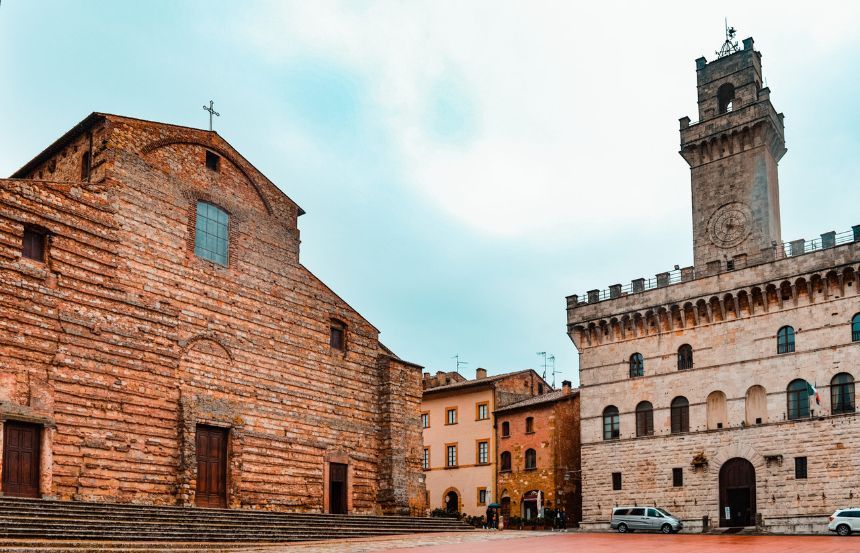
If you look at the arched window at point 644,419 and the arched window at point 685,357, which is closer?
the arched window at point 685,357

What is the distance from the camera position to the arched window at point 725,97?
131ft

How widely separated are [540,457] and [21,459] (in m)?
26.6

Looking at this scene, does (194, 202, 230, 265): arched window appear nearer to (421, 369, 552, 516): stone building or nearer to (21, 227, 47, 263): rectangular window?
(21, 227, 47, 263): rectangular window

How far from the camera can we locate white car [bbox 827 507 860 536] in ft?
91.7

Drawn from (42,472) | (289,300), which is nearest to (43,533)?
(42,472)

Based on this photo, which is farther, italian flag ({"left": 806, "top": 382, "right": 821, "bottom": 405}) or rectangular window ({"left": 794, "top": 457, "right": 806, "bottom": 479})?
rectangular window ({"left": 794, "top": 457, "right": 806, "bottom": 479})

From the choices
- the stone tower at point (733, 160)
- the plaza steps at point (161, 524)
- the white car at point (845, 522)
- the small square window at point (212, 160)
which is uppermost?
the stone tower at point (733, 160)

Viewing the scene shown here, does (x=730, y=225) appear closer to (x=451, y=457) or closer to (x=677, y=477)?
(x=677, y=477)

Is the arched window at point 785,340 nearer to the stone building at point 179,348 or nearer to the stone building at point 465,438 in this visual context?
the stone building at point 179,348

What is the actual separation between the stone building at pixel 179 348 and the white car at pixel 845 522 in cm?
1354

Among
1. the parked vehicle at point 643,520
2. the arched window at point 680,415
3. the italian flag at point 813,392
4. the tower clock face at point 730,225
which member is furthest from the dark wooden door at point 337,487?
the tower clock face at point 730,225

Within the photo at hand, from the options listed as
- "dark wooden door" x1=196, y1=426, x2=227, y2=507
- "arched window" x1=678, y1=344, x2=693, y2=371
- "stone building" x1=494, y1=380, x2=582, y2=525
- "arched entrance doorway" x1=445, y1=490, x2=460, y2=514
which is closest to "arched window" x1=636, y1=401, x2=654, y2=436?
"arched window" x1=678, y1=344, x2=693, y2=371

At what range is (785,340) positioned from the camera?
1315 inches

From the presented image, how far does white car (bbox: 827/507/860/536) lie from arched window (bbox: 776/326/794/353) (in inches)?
263
